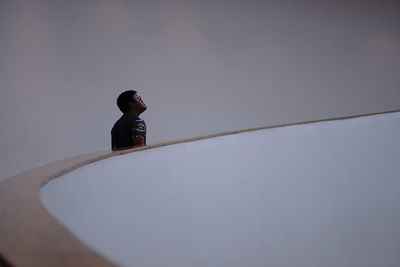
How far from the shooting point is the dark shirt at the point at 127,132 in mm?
2936

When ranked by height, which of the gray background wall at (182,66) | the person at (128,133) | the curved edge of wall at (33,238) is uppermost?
the gray background wall at (182,66)

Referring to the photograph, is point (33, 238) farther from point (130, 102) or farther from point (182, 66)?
point (182, 66)

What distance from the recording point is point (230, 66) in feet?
21.3

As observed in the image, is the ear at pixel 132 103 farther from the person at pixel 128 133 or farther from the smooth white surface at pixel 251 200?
the smooth white surface at pixel 251 200

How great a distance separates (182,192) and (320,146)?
1459mm

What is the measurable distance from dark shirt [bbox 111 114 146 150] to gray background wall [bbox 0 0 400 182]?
2.38 m

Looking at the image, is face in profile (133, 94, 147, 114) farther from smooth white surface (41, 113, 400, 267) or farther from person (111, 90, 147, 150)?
smooth white surface (41, 113, 400, 267)

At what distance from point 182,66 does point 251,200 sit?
3034 millimetres

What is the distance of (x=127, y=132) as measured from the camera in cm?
294

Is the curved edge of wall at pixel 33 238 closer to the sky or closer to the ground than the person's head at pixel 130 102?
closer to the ground

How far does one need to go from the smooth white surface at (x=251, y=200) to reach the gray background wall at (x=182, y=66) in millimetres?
2439

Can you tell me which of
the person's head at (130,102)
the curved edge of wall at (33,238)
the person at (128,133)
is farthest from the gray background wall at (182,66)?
the curved edge of wall at (33,238)

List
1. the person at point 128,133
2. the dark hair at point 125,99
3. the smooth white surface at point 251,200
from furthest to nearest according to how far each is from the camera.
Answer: the dark hair at point 125,99
the person at point 128,133
the smooth white surface at point 251,200

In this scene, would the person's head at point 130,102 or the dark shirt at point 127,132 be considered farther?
the person's head at point 130,102
